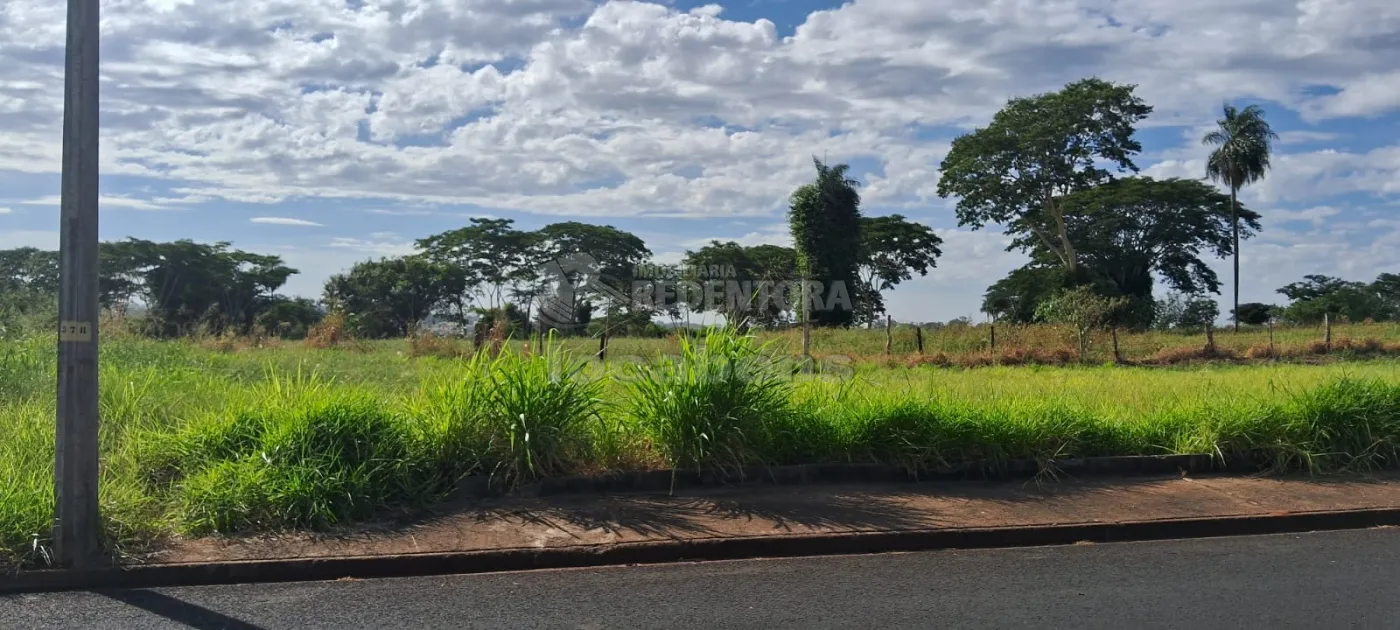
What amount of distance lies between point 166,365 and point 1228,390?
12.5 meters

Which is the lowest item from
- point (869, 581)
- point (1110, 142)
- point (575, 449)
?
point (869, 581)

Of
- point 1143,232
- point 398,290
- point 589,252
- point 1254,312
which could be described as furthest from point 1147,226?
point 398,290

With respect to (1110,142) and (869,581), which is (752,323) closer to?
(869,581)

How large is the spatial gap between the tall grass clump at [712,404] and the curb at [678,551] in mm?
1347

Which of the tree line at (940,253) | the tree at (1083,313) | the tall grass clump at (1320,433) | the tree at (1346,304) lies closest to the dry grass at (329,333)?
the tree line at (940,253)

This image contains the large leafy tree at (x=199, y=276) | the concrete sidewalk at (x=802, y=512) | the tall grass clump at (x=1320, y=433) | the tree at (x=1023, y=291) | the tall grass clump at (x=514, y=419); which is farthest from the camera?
the tree at (x=1023, y=291)

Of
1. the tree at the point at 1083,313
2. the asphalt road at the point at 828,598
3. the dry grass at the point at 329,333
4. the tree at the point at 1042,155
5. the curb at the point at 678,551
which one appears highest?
the tree at the point at 1042,155

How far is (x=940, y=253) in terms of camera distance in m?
45.9

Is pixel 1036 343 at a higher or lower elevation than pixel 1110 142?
lower

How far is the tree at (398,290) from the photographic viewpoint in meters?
39.8

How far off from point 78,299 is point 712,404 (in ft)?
13.7

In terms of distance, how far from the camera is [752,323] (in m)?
8.96

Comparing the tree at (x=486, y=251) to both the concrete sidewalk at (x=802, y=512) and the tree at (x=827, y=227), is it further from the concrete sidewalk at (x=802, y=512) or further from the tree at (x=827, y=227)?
the concrete sidewalk at (x=802, y=512)

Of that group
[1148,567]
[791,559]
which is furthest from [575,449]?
[1148,567]
